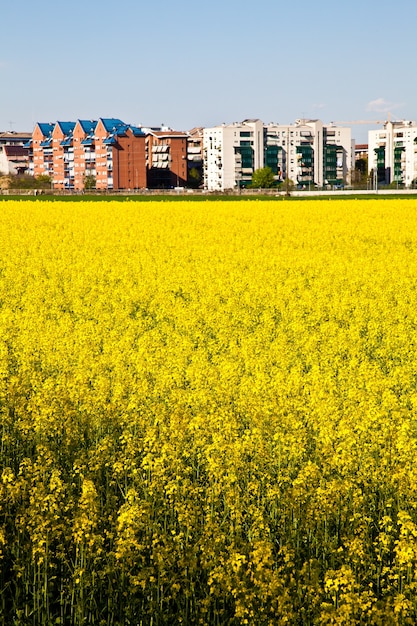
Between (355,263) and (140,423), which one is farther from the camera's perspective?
(355,263)

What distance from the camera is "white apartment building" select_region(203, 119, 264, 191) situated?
636ft

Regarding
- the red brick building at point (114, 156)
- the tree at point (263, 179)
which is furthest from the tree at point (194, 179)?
the tree at point (263, 179)

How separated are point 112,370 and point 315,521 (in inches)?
205

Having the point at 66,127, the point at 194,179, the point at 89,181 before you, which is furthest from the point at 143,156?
the point at 66,127

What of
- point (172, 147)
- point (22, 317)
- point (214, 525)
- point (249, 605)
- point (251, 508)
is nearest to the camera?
point (249, 605)

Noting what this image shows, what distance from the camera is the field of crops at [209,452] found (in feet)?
20.8

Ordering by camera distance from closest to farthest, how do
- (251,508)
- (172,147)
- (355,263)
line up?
1. (251,508)
2. (355,263)
3. (172,147)

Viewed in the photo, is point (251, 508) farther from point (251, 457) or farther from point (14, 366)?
point (14, 366)

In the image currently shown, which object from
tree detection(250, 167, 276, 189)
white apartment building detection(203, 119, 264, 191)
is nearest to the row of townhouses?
white apartment building detection(203, 119, 264, 191)

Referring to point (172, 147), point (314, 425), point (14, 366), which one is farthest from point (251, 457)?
point (172, 147)

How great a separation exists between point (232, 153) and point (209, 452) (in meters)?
189

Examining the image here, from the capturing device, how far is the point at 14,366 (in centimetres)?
1261

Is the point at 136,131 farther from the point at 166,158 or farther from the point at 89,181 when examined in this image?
the point at 89,181

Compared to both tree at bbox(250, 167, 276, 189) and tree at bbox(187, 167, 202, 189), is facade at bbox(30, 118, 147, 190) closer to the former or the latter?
tree at bbox(250, 167, 276, 189)
